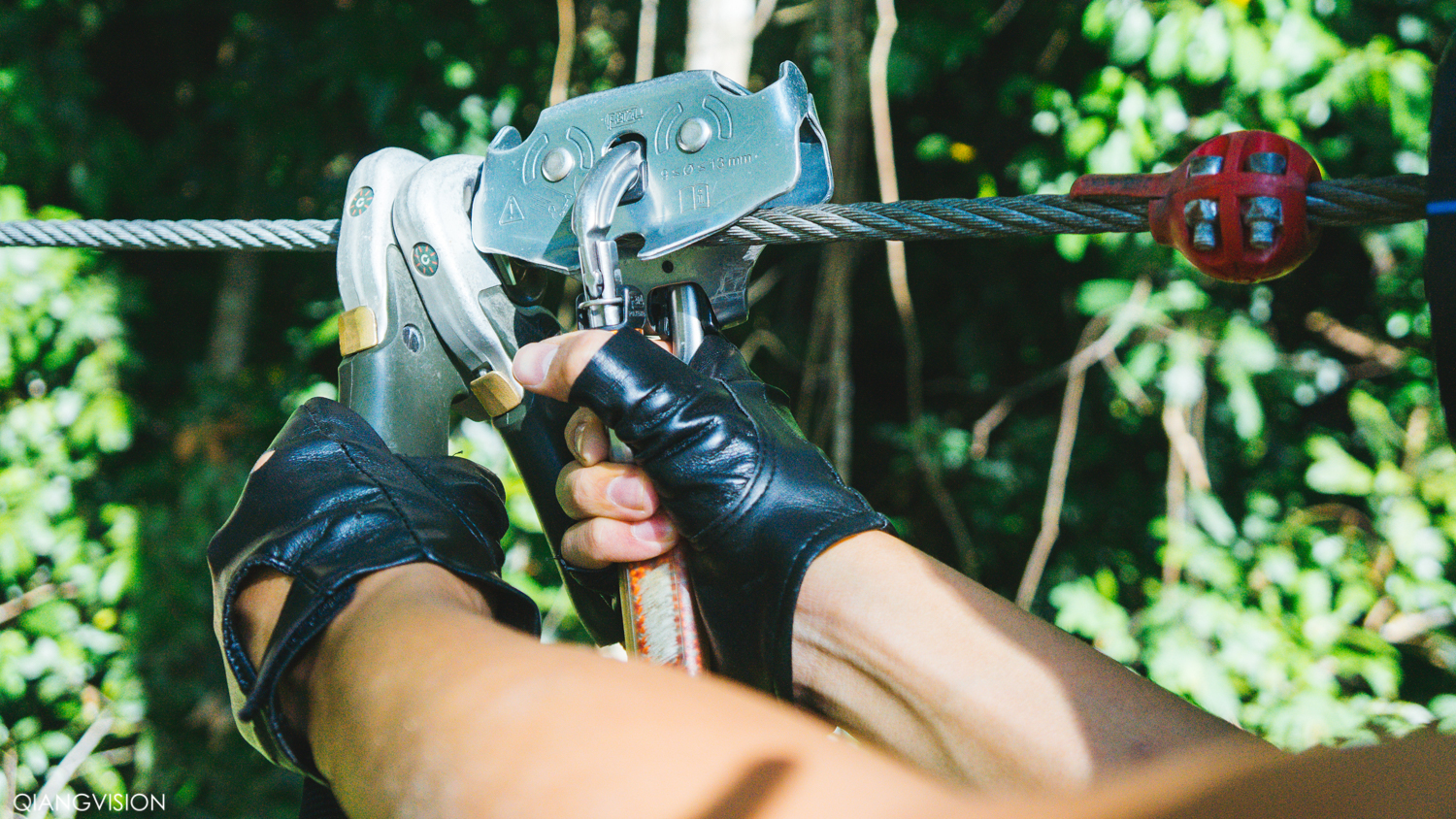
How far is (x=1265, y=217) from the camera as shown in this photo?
661 mm

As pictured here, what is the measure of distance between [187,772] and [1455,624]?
8.86 ft

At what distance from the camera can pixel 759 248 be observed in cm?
91

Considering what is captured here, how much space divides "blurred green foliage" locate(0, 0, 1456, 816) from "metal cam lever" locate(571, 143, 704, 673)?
1.22 meters

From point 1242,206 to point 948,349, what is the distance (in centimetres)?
186

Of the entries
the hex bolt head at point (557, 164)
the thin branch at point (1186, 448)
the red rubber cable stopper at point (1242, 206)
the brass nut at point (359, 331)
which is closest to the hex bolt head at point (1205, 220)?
the red rubber cable stopper at point (1242, 206)

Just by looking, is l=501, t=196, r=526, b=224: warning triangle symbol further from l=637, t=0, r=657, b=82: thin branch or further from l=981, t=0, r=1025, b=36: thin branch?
Result: l=981, t=0, r=1025, b=36: thin branch

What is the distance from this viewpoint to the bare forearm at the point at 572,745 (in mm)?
319

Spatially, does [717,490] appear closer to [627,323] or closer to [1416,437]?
[627,323]

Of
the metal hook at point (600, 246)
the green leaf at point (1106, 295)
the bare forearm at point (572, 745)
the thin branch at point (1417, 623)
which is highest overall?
the metal hook at point (600, 246)

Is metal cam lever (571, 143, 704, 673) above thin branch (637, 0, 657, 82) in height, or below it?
below

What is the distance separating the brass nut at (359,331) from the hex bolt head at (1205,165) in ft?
2.40

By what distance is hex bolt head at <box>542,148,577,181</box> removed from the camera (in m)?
0.89

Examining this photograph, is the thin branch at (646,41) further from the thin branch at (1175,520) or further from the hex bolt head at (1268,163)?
the hex bolt head at (1268,163)

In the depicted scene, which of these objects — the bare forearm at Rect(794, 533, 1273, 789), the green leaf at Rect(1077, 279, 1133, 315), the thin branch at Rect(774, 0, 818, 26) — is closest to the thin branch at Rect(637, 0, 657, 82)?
the thin branch at Rect(774, 0, 818, 26)
